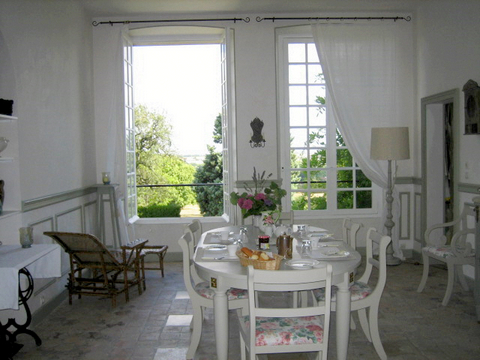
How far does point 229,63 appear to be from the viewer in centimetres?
581

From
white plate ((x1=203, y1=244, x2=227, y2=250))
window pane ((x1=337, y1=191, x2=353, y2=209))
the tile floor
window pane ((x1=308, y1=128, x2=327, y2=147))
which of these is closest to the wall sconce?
window pane ((x1=308, y1=128, x2=327, y2=147))

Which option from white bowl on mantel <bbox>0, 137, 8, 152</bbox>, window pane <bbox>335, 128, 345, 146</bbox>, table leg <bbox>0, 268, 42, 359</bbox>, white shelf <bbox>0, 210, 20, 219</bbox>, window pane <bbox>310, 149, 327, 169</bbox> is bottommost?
table leg <bbox>0, 268, 42, 359</bbox>

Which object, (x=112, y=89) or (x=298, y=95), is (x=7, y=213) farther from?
(x=298, y=95)

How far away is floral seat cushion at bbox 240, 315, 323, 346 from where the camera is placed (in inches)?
95.4

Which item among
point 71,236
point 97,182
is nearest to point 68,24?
point 97,182

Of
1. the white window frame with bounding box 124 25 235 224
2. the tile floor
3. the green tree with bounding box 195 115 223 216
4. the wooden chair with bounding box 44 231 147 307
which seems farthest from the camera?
the green tree with bounding box 195 115 223 216

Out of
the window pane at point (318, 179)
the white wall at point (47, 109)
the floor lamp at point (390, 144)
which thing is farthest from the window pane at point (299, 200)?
the white wall at point (47, 109)

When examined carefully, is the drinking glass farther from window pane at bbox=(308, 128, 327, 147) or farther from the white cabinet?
window pane at bbox=(308, 128, 327, 147)

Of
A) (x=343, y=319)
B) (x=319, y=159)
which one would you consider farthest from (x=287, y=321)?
(x=319, y=159)

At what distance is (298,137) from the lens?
19.7ft

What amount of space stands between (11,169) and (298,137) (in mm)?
3467

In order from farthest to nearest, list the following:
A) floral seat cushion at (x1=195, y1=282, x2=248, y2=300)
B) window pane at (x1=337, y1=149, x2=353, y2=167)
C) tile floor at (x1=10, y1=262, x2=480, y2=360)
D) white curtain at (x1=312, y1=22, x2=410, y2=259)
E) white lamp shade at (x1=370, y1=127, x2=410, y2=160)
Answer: window pane at (x1=337, y1=149, x2=353, y2=167), white curtain at (x1=312, y1=22, x2=410, y2=259), white lamp shade at (x1=370, y1=127, x2=410, y2=160), tile floor at (x1=10, y1=262, x2=480, y2=360), floral seat cushion at (x1=195, y1=282, x2=248, y2=300)

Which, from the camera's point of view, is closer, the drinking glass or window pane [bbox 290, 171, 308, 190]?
the drinking glass

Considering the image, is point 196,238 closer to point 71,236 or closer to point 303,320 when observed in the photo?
point 71,236
